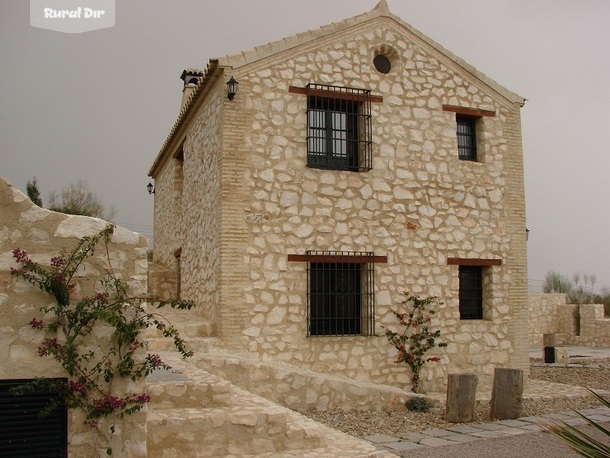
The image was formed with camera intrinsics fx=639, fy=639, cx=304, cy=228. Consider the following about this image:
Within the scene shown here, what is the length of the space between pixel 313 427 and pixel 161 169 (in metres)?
13.2

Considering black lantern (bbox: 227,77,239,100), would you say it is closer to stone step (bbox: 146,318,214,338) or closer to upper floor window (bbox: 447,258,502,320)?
stone step (bbox: 146,318,214,338)

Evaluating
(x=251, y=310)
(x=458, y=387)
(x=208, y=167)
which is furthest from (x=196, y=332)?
(x=458, y=387)

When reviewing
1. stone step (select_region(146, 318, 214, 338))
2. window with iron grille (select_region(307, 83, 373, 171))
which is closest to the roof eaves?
window with iron grille (select_region(307, 83, 373, 171))

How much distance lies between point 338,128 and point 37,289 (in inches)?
318

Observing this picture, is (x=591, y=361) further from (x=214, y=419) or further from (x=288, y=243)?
(x=214, y=419)

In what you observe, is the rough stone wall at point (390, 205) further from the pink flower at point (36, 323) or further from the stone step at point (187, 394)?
the pink flower at point (36, 323)

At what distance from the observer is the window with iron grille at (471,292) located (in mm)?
13164

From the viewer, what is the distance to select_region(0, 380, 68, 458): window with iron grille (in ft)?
16.4

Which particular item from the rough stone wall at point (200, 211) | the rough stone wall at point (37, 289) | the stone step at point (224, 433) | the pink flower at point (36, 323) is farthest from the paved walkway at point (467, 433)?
the pink flower at point (36, 323)

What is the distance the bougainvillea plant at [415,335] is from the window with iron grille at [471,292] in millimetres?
1019

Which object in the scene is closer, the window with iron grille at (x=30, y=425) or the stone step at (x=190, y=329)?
the window with iron grille at (x=30, y=425)

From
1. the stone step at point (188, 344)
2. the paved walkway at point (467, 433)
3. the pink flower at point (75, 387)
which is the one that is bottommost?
the paved walkway at point (467, 433)

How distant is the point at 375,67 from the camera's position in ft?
41.6

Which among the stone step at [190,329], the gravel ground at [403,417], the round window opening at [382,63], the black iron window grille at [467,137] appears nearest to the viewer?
the gravel ground at [403,417]
